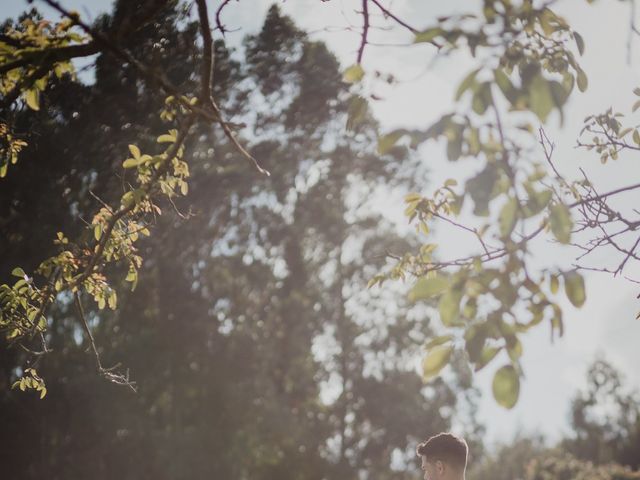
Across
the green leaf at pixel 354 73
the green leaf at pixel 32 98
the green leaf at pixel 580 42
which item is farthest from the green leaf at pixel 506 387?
the green leaf at pixel 32 98

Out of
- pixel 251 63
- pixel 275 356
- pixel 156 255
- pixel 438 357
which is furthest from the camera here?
pixel 275 356

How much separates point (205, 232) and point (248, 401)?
5.19 metres

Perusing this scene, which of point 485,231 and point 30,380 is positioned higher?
point 30,380

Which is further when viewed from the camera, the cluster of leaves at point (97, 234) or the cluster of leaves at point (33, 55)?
the cluster of leaves at point (97, 234)

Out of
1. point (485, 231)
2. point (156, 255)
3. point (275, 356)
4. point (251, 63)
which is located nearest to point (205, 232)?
point (156, 255)

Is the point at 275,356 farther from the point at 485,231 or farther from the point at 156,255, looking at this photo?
the point at 485,231

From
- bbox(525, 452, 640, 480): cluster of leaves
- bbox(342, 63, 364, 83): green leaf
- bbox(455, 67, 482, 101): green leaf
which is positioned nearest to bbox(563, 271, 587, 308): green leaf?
bbox(455, 67, 482, 101): green leaf

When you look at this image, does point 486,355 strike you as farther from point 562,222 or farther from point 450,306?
point 562,222

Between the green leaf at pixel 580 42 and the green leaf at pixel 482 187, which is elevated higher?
the green leaf at pixel 580 42

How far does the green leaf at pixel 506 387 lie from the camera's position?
4.28ft

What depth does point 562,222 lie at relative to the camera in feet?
4.59

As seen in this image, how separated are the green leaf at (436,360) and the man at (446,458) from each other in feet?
10.6

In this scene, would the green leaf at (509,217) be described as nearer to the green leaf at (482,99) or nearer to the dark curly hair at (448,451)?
the green leaf at (482,99)

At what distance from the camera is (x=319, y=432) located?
58.7ft
